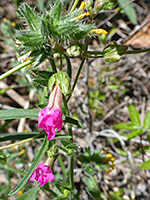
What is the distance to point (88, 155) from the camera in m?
1.92

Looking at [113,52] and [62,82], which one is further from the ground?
[113,52]

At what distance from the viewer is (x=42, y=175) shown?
53.7 inches

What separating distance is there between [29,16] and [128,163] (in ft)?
7.03

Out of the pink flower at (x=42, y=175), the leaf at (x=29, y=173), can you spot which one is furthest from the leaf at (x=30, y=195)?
the leaf at (x=29, y=173)

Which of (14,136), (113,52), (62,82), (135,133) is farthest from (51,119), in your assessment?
(135,133)

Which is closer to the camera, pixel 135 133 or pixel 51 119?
pixel 51 119

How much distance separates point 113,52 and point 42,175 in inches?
34.2

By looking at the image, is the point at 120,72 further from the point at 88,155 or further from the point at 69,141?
the point at 69,141

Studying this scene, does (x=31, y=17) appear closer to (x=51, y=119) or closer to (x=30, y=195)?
(x=51, y=119)

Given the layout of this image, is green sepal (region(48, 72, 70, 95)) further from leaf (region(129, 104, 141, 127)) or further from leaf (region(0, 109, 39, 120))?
leaf (region(129, 104, 141, 127))

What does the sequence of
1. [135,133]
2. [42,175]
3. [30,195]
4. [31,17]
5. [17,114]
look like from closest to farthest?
[31,17] → [17,114] → [42,175] → [30,195] → [135,133]

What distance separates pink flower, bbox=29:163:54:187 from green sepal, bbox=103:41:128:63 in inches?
30.7

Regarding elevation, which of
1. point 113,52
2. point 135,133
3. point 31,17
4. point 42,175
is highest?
point 31,17

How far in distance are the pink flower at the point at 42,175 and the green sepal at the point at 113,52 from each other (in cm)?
78
